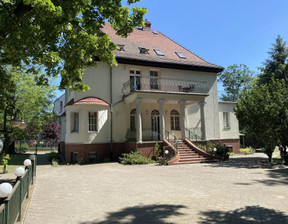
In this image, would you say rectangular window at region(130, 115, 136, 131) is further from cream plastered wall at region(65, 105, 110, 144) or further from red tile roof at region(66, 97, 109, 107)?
red tile roof at region(66, 97, 109, 107)

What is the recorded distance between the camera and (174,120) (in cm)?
1991

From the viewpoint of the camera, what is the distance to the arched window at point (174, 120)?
1983cm

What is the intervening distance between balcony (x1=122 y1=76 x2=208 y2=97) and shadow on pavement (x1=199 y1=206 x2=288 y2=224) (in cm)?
1309

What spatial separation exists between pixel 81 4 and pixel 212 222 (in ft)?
23.0

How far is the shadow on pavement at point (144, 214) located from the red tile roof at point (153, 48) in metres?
13.8

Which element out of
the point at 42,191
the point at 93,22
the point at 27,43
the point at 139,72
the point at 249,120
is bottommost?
the point at 42,191

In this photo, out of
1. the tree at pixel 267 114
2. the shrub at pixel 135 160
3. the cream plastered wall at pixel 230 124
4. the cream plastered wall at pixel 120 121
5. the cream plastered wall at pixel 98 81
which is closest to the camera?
the tree at pixel 267 114

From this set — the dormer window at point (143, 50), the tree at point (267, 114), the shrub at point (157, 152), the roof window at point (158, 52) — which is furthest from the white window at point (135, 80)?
the tree at point (267, 114)

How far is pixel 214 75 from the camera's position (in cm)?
2178

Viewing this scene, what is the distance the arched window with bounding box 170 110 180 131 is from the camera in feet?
65.1

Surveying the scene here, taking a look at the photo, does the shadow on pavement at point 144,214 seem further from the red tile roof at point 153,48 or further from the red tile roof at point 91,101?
the red tile roof at point 153,48

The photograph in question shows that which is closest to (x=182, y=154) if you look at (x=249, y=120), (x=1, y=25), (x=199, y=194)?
(x=249, y=120)

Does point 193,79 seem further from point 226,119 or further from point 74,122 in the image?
point 74,122

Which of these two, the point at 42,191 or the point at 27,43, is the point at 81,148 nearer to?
the point at 42,191
